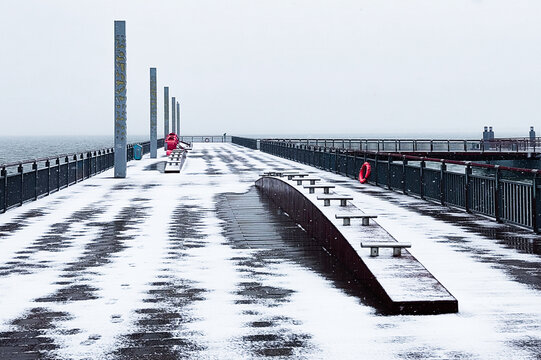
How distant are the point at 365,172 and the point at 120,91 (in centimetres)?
1147

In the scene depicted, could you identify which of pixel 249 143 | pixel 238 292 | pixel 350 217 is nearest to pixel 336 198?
pixel 350 217

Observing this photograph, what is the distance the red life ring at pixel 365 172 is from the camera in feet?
93.7

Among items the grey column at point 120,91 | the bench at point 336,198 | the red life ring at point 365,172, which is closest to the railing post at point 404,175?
the red life ring at point 365,172

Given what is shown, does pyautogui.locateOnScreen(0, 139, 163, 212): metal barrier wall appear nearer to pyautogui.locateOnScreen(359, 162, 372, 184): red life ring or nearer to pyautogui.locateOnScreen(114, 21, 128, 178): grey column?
pyautogui.locateOnScreen(114, 21, 128, 178): grey column

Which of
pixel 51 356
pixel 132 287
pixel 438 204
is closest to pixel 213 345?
pixel 51 356

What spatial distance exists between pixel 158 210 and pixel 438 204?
7417mm

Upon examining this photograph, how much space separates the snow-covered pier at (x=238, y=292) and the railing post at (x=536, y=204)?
0.41 metres

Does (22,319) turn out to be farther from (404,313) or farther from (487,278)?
(487,278)

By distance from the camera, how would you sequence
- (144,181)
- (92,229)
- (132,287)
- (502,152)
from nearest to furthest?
(132,287) < (92,229) < (144,181) < (502,152)

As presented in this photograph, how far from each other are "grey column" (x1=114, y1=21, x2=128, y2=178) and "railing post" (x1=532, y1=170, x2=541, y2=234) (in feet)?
71.8

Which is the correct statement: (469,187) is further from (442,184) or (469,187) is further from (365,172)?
(365,172)

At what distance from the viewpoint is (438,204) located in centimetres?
2055

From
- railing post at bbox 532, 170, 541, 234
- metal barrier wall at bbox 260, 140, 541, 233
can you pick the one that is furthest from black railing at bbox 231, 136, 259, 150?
railing post at bbox 532, 170, 541, 234

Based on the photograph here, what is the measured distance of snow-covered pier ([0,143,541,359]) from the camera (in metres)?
6.88
